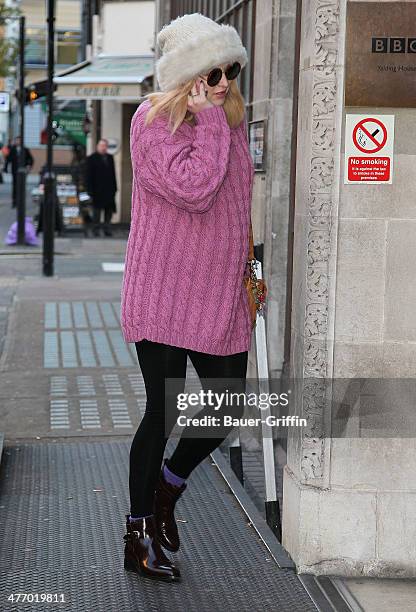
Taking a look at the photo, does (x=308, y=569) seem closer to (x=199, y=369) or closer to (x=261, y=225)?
(x=199, y=369)

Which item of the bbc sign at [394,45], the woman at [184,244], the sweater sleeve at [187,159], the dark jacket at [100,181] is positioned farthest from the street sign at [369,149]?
the dark jacket at [100,181]

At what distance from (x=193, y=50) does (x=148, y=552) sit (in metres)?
1.75

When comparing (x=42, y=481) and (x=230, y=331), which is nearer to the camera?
(x=230, y=331)

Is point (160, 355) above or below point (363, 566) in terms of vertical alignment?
above

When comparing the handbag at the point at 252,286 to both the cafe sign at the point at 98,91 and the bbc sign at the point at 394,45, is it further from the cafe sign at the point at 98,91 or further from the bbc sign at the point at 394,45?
the cafe sign at the point at 98,91

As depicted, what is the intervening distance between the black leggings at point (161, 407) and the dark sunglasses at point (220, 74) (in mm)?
916

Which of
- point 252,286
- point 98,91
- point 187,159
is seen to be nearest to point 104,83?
point 98,91

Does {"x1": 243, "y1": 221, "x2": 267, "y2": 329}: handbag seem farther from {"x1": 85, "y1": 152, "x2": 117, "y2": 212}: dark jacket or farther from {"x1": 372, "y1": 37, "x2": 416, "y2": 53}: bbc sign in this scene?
→ {"x1": 85, "y1": 152, "x2": 117, "y2": 212}: dark jacket

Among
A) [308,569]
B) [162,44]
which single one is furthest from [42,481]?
[162,44]

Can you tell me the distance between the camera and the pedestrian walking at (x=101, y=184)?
77.2 ft

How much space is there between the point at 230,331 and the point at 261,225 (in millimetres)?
2678

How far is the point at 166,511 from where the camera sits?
4496 millimetres

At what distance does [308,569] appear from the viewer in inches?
178

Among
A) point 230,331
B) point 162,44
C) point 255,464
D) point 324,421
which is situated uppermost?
point 162,44
